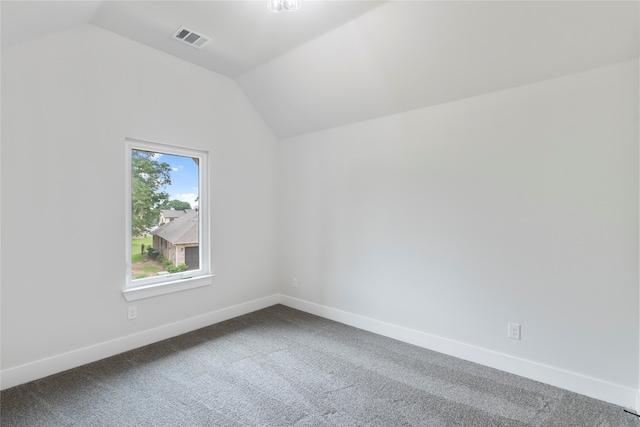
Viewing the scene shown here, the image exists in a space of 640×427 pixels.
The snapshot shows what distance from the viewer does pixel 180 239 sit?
10.8ft

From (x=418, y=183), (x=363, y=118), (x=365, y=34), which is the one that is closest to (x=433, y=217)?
(x=418, y=183)

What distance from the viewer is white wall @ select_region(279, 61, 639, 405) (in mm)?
2090

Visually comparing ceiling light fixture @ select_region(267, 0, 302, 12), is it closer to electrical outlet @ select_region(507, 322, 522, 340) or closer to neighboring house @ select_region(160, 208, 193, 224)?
neighboring house @ select_region(160, 208, 193, 224)

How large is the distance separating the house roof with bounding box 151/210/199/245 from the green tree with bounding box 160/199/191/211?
7 centimetres

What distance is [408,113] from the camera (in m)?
3.02

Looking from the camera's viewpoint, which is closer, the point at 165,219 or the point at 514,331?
the point at 514,331

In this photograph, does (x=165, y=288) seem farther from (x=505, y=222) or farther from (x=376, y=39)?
(x=505, y=222)

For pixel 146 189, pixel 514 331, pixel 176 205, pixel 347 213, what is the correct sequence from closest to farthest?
pixel 514 331 → pixel 146 189 → pixel 176 205 → pixel 347 213

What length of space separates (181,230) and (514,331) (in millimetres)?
3131

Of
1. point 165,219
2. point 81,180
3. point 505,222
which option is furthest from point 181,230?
point 505,222

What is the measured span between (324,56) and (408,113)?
93cm

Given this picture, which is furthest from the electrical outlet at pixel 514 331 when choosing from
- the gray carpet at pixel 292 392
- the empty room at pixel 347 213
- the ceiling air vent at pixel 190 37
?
the ceiling air vent at pixel 190 37

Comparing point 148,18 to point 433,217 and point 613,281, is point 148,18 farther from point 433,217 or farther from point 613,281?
point 613,281

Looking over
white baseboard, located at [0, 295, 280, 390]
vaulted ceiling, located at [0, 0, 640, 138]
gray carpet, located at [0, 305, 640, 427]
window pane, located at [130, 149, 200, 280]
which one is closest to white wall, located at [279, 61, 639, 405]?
vaulted ceiling, located at [0, 0, 640, 138]
